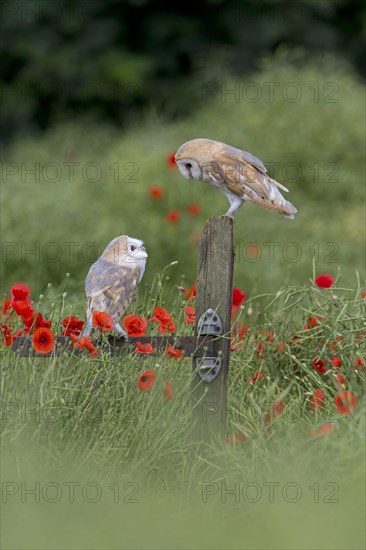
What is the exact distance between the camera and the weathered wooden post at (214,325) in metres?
4.03

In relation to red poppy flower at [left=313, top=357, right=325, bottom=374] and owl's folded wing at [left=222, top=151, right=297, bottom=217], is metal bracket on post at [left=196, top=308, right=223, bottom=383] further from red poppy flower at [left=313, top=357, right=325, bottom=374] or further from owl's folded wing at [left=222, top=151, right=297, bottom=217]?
red poppy flower at [left=313, top=357, right=325, bottom=374]

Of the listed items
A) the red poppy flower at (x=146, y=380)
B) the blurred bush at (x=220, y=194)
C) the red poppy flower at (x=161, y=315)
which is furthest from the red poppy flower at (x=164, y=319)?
the blurred bush at (x=220, y=194)

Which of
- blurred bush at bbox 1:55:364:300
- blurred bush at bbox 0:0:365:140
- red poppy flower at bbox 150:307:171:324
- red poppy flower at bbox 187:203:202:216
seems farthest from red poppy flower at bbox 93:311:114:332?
blurred bush at bbox 0:0:365:140

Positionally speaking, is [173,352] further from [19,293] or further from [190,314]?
[19,293]

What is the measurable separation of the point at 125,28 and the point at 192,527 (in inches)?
479

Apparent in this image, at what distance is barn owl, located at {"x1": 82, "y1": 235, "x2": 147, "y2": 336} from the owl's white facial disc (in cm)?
38

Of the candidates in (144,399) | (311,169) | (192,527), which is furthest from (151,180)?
(192,527)

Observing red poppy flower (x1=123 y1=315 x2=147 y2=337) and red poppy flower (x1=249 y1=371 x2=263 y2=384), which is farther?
red poppy flower (x1=249 y1=371 x2=263 y2=384)

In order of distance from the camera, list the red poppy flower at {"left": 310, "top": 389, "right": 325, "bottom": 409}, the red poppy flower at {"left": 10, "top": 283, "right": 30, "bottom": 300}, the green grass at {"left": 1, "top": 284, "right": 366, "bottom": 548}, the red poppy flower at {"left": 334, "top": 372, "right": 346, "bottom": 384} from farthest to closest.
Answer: the red poppy flower at {"left": 334, "top": 372, "right": 346, "bottom": 384} → the red poppy flower at {"left": 310, "top": 389, "right": 325, "bottom": 409} → the red poppy flower at {"left": 10, "top": 283, "right": 30, "bottom": 300} → the green grass at {"left": 1, "top": 284, "right": 366, "bottom": 548}

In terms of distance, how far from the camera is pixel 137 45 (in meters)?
14.8

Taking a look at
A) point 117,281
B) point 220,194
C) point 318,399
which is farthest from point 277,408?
point 220,194

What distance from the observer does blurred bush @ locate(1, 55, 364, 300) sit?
765 centimetres

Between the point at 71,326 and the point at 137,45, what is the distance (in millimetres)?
11144

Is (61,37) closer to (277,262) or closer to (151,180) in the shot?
(151,180)
